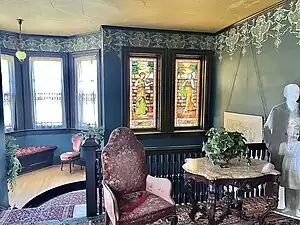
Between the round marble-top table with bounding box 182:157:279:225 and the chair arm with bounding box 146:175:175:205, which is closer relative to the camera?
the round marble-top table with bounding box 182:157:279:225

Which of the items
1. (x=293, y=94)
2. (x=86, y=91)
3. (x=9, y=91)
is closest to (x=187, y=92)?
(x=86, y=91)

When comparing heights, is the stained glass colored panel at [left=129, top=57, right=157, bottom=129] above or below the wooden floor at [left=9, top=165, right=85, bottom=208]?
above

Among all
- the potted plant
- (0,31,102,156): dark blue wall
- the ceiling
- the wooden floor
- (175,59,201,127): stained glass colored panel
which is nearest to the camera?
the potted plant

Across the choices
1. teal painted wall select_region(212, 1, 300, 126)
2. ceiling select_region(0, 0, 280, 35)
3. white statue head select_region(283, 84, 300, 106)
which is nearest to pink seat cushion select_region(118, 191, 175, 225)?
white statue head select_region(283, 84, 300, 106)

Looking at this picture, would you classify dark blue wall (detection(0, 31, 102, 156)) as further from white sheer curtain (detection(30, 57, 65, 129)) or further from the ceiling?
the ceiling

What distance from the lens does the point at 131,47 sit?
5.15 meters

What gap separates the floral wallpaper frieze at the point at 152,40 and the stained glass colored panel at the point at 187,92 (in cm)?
33

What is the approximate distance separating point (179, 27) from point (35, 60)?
341cm

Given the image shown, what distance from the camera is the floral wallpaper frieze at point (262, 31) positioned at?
3.46 meters

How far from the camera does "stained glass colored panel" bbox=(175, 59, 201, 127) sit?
18.2 ft

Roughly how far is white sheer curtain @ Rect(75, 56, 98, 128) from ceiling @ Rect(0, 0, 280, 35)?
3.48ft

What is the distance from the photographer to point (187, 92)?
561cm

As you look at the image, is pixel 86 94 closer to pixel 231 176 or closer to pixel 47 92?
pixel 47 92

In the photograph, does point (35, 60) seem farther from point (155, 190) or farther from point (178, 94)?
point (155, 190)
